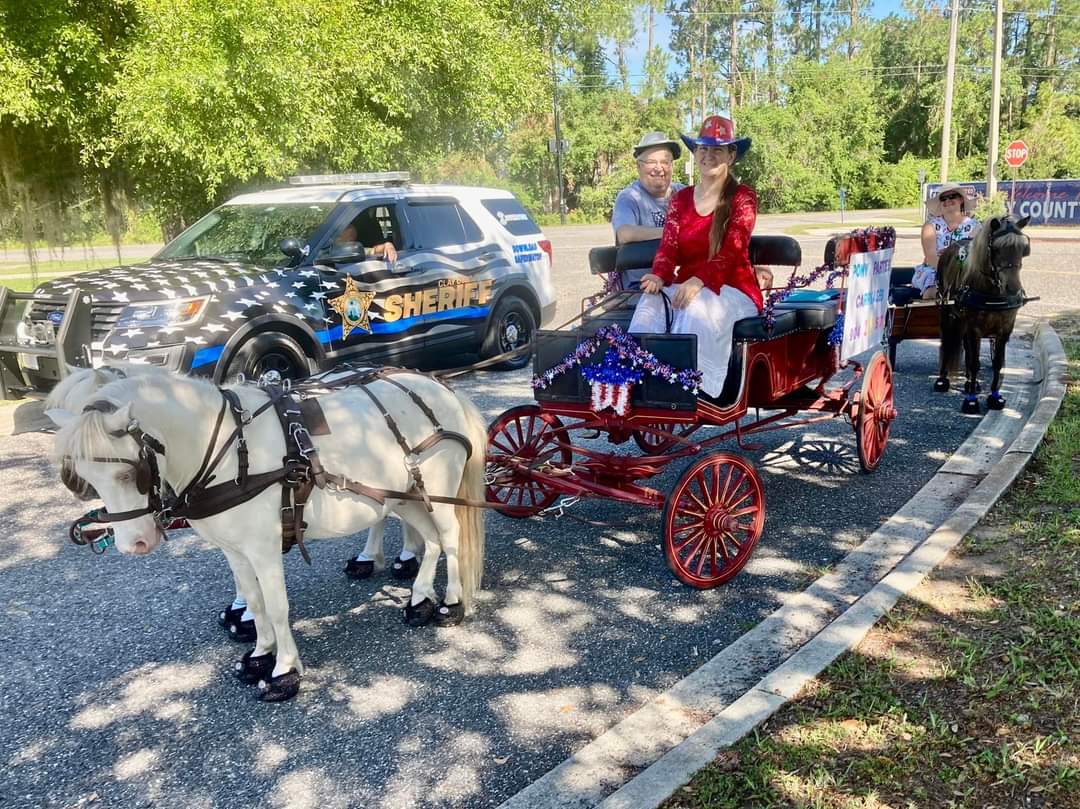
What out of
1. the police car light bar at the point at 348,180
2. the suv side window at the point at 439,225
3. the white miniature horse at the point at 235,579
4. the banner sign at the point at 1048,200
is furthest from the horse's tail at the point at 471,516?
the banner sign at the point at 1048,200

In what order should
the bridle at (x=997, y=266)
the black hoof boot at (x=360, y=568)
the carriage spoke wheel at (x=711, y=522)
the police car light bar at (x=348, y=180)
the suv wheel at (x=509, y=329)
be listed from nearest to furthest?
the carriage spoke wheel at (x=711, y=522)
the black hoof boot at (x=360, y=568)
the bridle at (x=997, y=266)
the police car light bar at (x=348, y=180)
the suv wheel at (x=509, y=329)

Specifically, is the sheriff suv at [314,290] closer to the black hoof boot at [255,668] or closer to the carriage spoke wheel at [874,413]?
the carriage spoke wheel at [874,413]

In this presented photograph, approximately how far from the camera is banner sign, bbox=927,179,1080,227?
32156mm

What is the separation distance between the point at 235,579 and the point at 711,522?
2653 mm

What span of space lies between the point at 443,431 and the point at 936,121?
60122 millimetres

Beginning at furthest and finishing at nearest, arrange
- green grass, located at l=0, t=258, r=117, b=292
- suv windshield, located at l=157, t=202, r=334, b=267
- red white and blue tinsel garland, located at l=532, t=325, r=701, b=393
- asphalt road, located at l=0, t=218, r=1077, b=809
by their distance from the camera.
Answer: green grass, located at l=0, t=258, r=117, b=292, suv windshield, located at l=157, t=202, r=334, b=267, red white and blue tinsel garland, located at l=532, t=325, r=701, b=393, asphalt road, located at l=0, t=218, r=1077, b=809

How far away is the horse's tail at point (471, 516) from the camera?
4711 millimetres

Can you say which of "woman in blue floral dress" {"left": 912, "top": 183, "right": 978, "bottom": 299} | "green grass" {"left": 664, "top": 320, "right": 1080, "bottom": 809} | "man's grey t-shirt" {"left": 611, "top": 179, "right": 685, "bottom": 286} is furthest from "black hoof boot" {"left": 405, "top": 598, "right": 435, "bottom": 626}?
"woman in blue floral dress" {"left": 912, "top": 183, "right": 978, "bottom": 299}

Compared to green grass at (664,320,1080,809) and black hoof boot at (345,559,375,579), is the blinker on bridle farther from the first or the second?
green grass at (664,320,1080,809)

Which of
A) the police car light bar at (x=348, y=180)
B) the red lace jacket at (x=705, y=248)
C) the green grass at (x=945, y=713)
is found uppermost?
the police car light bar at (x=348, y=180)

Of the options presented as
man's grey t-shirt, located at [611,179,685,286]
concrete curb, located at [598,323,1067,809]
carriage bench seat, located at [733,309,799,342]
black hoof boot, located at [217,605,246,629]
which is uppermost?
man's grey t-shirt, located at [611,179,685,286]

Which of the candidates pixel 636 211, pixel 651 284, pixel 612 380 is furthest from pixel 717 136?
pixel 612 380

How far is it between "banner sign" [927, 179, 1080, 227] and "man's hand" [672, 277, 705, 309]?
30.4m

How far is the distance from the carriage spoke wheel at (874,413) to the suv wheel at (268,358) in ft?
16.8
